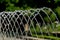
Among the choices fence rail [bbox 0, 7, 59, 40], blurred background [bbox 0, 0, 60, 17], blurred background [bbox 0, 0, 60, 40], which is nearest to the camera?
fence rail [bbox 0, 7, 59, 40]

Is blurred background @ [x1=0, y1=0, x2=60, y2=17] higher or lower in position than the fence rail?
higher

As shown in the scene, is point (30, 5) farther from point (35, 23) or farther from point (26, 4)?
point (35, 23)

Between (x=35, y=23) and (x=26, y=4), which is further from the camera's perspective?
(x=26, y=4)

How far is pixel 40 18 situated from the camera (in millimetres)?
10766

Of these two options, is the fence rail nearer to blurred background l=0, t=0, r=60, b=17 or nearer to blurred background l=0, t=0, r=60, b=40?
blurred background l=0, t=0, r=60, b=40

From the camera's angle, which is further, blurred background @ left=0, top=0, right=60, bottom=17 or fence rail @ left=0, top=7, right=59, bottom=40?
blurred background @ left=0, top=0, right=60, bottom=17

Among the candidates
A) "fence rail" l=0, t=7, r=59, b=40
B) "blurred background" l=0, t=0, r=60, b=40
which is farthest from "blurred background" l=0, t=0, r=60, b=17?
"fence rail" l=0, t=7, r=59, b=40

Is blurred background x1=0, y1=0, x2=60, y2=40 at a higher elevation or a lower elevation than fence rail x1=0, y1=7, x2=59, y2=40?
higher

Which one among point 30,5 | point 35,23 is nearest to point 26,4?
point 30,5

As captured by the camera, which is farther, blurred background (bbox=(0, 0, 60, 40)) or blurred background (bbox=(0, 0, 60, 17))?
blurred background (bbox=(0, 0, 60, 17))

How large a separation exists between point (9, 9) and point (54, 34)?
2.23 meters

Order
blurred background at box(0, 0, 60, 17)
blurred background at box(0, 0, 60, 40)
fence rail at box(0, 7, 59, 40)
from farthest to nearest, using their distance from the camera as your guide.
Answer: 1. blurred background at box(0, 0, 60, 17)
2. blurred background at box(0, 0, 60, 40)
3. fence rail at box(0, 7, 59, 40)

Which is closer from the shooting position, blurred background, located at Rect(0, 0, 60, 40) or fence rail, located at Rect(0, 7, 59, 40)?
fence rail, located at Rect(0, 7, 59, 40)

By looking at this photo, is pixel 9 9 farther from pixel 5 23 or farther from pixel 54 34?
pixel 54 34
